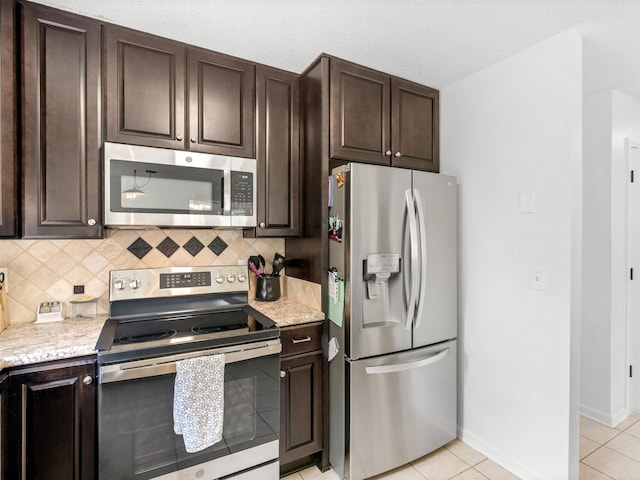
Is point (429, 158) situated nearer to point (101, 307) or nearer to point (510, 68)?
point (510, 68)

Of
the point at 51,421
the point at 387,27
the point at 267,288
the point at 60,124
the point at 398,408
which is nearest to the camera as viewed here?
the point at 51,421

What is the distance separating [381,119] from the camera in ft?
7.02

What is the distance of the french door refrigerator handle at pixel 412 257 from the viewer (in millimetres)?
1930

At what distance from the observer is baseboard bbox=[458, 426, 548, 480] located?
6.16ft

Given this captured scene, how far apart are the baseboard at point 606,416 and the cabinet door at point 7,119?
384 centimetres

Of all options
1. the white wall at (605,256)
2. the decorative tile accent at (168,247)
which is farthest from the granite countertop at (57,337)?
the white wall at (605,256)

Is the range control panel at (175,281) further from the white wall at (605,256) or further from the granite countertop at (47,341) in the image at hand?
the white wall at (605,256)

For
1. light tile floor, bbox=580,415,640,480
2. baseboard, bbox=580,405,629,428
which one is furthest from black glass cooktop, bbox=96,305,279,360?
baseboard, bbox=580,405,629,428

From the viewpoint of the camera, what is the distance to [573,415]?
1.70 m

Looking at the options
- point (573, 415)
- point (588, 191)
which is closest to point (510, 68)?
point (588, 191)

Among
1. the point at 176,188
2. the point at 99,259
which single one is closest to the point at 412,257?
the point at 176,188

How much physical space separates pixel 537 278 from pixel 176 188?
6.70 ft

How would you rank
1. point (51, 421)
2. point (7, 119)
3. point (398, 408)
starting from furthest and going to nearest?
point (398, 408)
point (7, 119)
point (51, 421)

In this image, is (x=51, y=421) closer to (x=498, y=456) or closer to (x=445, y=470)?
(x=445, y=470)
